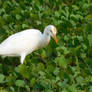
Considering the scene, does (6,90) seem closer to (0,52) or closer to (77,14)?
(0,52)

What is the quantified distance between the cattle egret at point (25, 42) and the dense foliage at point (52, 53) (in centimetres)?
→ 11

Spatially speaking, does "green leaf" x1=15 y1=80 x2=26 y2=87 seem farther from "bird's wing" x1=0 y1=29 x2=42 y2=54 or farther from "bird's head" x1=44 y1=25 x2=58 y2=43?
"bird's head" x1=44 y1=25 x2=58 y2=43

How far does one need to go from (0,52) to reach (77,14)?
2.21m

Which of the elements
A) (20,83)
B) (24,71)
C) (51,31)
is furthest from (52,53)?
(20,83)

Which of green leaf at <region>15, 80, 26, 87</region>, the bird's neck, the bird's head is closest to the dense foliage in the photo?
green leaf at <region>15, 80, 26, 87</region>

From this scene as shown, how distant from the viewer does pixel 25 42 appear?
4547 mm

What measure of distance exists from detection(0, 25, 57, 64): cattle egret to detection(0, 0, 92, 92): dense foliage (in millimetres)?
113

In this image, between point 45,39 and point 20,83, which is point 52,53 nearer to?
point 45,39

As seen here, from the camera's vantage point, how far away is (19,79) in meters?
4.21

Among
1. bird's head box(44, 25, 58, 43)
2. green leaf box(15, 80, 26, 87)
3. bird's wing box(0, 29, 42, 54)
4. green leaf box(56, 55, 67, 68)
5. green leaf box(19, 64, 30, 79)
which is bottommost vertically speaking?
green leaf box(15, 80, 26, 87)

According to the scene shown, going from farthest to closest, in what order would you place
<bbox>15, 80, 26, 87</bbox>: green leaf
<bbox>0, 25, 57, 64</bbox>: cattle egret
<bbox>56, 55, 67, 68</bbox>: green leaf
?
<bbox>0, 25, 57, 64</bbox>: cattle egret
<bbox>56, 55, 67, 68</bbox>: green leaf
<bbox>15, 80, 26, 87</bbox>: green leaf

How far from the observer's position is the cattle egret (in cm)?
441

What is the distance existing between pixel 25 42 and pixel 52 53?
50cm

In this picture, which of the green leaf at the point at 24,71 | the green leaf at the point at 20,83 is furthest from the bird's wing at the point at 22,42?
the green leaf at the point at 20,83
